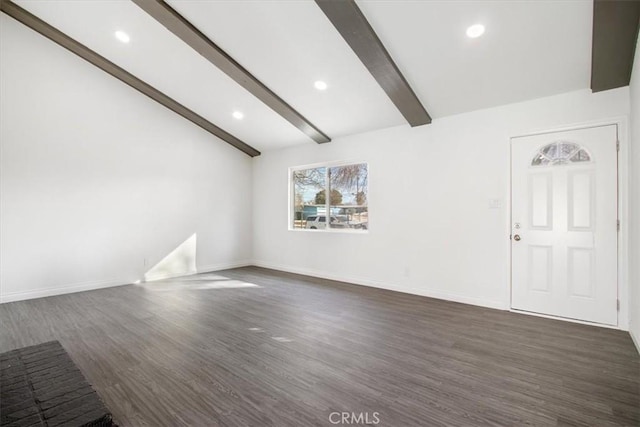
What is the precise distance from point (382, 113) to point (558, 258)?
9.64 feet

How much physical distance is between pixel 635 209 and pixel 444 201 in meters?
1.90

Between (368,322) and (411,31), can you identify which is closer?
(411,31)

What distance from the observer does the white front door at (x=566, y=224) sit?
3.21 metres

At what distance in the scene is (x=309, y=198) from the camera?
20.7 ft

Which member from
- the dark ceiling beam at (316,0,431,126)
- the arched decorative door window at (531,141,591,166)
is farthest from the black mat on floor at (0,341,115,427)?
the arched decorative door window at (531,141,591,166)

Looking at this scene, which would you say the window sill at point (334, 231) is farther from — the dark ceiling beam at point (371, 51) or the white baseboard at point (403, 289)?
the dark ceiling beam at point (371, 51)

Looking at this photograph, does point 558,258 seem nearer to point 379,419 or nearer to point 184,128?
point 379,419

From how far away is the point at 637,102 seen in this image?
8.80 ft

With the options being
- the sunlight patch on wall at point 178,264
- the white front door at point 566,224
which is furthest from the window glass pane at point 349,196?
the sunlight patch on wall at point 178,264

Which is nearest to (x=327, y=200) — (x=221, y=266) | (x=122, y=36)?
(x=221, y=266)

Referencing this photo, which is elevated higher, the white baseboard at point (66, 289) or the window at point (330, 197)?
the window at point (330, 197)

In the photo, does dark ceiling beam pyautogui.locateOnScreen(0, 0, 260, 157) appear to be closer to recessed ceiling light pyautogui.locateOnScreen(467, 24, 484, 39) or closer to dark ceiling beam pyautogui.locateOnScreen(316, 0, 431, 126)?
dark ceiling beam pyautogui.locateOnScreen(316, 0, 431, 126)

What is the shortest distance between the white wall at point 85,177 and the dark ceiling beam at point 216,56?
7.52 feet

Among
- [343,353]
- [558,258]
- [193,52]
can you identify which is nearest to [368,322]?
[343,353]
